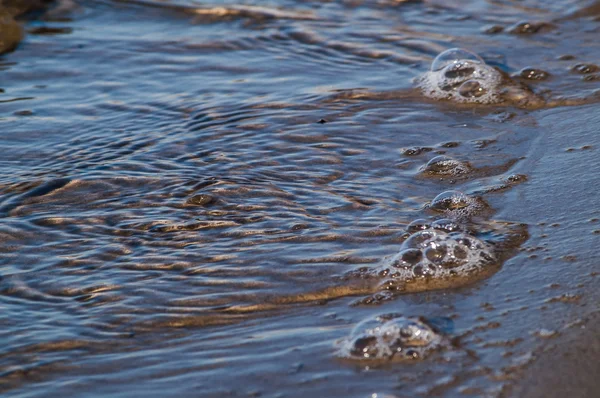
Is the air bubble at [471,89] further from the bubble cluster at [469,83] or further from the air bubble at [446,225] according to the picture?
the air bubble at [446,225]

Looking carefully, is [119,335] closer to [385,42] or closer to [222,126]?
[222,126]

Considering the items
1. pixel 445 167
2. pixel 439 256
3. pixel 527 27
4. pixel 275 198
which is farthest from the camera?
pixel 527 27

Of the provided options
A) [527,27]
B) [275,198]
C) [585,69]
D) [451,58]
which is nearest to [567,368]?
[275,198]

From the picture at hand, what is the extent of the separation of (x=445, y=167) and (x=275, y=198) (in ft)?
2.75

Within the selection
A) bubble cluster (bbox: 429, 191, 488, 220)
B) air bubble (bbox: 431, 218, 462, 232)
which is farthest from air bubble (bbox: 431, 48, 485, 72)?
air bubble (bbox: 431, 218, 462, 232)

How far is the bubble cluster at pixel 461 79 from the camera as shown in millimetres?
5031

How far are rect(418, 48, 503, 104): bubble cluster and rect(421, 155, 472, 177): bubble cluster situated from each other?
966 millimetres

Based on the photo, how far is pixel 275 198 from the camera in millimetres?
Answer: 3887

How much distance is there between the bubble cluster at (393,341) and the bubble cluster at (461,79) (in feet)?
8.28

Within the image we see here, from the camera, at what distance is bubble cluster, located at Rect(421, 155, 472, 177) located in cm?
405

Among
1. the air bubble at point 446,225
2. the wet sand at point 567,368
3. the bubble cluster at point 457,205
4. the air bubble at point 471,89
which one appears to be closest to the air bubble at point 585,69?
the air bubble at point 471,89

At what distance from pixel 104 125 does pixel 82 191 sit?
881mm

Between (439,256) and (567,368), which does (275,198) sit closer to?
(439,256)

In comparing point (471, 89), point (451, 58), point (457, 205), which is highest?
point (451, 58)
